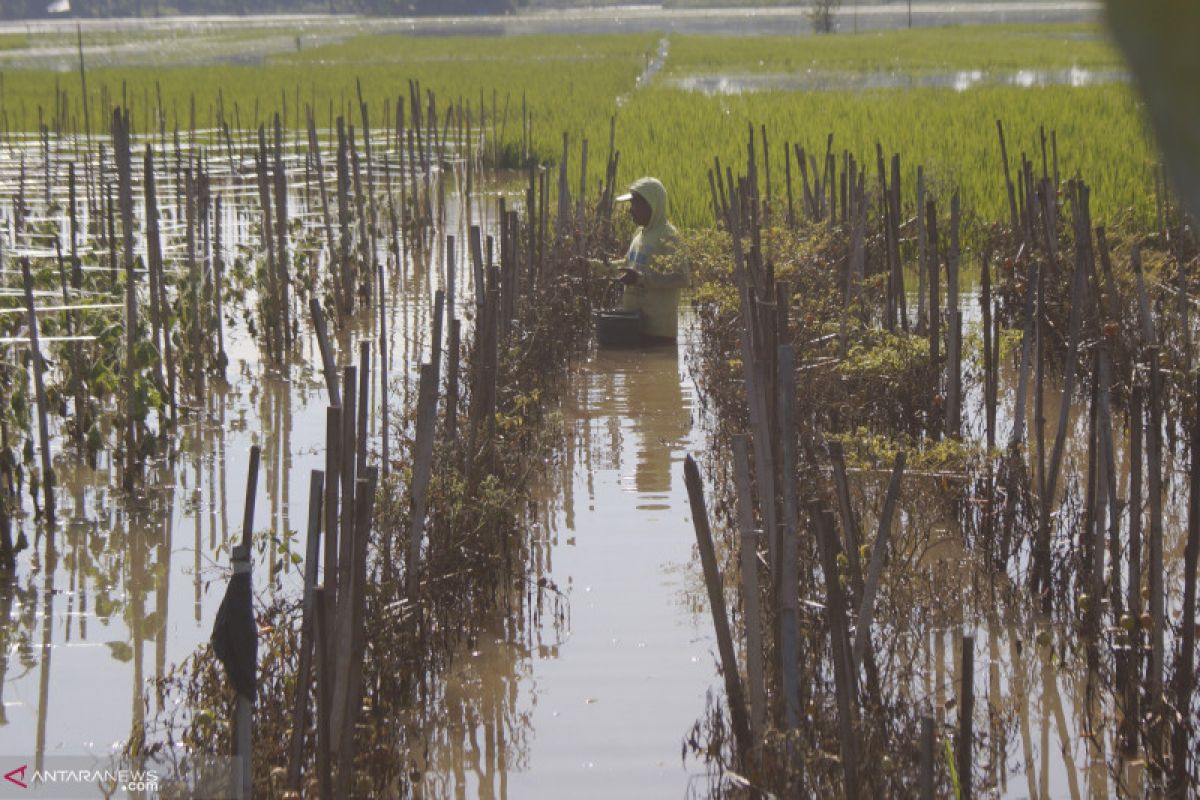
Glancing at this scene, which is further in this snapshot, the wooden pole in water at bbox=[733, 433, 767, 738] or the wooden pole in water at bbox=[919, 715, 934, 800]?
the wooden pole in water at bbox=[733, 433, 767, 738]

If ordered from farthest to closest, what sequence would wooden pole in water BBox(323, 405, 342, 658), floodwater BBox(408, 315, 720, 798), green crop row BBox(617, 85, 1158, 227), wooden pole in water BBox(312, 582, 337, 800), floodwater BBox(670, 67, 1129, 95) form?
floodwater BBox(670, 67, 1129, 95) → green crop row BBox(617, 85, 1158, 227) → floodwater BBox(408, 315, 720, 798) → wooden pole in water BBox(323, 405, 342, 658) → wooden pole in water BBox(312, 582, 337, 800)

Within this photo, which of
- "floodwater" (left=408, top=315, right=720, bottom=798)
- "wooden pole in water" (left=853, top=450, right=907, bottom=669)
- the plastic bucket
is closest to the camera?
"wooden pole in water" (left=853, top=450, right=907, bottom=669)

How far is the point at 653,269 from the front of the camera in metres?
7.49

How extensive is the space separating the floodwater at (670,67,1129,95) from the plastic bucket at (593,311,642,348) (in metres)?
17.0

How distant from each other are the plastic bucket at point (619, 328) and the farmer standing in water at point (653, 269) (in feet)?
0.26

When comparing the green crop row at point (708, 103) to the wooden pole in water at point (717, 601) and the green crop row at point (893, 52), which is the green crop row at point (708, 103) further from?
the wooden pole in water at point (717, 601)

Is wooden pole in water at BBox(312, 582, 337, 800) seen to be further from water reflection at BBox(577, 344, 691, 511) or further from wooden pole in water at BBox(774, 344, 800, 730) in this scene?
water reflection at BBox(577, 344, 691, 511)

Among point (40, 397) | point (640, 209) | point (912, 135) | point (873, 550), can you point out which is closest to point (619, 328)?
point (640, 209)

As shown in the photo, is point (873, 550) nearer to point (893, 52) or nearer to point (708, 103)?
point (708, 103)

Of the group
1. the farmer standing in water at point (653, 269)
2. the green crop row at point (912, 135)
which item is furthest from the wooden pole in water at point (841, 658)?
the green crop row at point (912, 135)

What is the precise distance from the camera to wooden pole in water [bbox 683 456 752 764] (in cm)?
261

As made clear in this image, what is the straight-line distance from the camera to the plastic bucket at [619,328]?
24.9 ft

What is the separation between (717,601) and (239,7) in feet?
287

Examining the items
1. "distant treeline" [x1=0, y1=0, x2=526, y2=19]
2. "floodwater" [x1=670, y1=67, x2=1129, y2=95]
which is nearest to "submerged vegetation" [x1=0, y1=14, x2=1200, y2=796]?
"floodwater" [x1=670, y1=67, x2=1129, y2=95]
